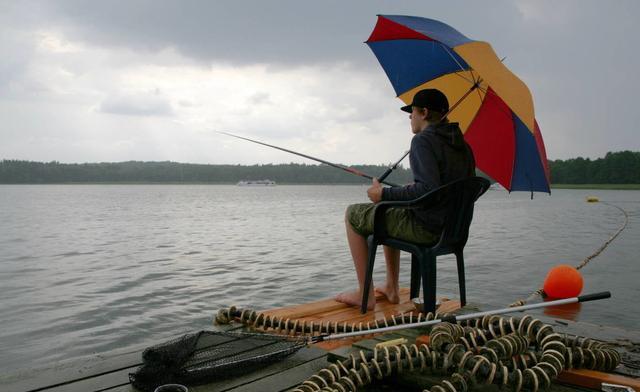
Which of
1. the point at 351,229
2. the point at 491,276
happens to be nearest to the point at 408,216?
the point at 351,229

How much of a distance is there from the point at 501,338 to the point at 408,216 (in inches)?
60.5

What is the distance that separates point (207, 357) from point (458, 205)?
2086 mm

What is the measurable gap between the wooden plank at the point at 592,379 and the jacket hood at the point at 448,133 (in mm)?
1834

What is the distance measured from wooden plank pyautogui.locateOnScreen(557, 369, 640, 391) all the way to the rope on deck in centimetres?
4

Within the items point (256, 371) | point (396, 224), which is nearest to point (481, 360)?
point (256, 371)

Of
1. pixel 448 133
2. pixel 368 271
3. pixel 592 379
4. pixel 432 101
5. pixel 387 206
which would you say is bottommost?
pixel 592 379

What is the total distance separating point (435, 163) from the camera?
12.5 feet

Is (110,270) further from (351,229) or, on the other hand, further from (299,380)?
(299,380)

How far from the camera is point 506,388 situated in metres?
2.31

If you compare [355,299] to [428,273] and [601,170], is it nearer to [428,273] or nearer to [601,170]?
[428,273]

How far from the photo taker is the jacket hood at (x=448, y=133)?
12.6 ft

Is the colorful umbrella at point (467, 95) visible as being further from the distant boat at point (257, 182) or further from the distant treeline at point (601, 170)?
the distant boat at point (257, 182)

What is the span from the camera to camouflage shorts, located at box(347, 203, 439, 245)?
3971 millimetres

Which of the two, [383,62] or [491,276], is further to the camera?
[491,276]
